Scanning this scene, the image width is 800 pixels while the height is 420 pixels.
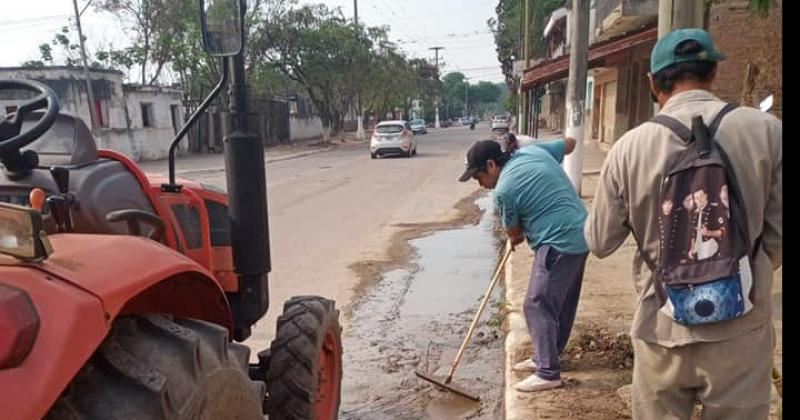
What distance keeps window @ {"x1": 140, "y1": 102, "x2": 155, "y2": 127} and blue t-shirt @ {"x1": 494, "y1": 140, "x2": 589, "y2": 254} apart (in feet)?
86.5

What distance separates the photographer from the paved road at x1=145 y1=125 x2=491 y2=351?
6.52m

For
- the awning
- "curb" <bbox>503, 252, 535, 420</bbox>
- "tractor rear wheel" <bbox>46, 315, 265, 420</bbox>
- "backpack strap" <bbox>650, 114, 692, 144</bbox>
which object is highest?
the awning

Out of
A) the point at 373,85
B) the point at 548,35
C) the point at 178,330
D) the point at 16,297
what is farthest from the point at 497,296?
the point at 548,35

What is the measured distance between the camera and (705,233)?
1.90 meters

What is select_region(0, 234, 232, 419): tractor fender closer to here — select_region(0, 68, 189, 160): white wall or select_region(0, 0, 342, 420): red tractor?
select_region(0, 0, 342, 420): red tractor

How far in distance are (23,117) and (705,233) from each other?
231cm

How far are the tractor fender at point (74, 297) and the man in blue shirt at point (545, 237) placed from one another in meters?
2.13

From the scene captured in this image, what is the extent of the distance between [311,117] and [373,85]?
9897 mm

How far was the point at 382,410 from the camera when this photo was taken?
12.5 feet

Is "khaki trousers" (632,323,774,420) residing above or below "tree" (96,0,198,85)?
below

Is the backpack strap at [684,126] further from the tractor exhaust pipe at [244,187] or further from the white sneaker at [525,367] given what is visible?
the white sneaker at [525,367]

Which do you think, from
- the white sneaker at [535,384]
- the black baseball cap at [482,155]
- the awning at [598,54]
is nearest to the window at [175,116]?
the awning at [598,54]

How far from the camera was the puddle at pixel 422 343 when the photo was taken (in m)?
3.88

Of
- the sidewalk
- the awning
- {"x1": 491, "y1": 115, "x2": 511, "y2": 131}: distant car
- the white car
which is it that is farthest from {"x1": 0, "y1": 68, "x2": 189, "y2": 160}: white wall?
the sidewalk
